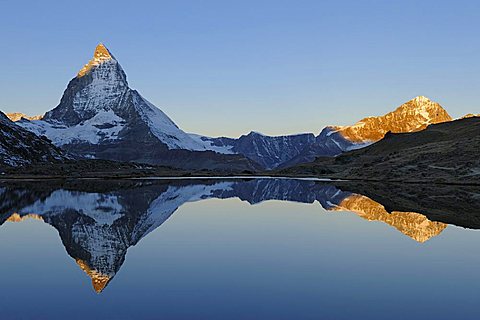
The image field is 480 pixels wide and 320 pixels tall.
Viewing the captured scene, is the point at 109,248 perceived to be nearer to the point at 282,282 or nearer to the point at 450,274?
the point at 282,282

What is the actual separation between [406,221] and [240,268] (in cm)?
2929

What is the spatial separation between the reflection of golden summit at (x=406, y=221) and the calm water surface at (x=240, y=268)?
17 centimetres

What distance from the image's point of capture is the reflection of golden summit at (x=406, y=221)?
139ft

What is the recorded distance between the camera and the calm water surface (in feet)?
64.9

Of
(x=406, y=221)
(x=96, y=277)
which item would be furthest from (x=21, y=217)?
(x=406, y=221)

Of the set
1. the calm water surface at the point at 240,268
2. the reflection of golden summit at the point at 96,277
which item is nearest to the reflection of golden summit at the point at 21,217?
the calm water surface at the point at 240,268

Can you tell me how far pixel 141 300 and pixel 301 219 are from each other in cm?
3852

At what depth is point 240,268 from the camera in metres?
27.8

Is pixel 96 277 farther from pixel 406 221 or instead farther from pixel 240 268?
pixel 406 221

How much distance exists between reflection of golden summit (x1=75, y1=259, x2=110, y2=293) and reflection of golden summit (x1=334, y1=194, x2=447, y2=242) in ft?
86.5

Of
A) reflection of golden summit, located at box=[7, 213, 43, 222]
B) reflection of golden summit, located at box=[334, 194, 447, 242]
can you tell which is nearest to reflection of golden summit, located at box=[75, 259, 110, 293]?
reflection of golden summit, located at box=[334, 194, 447, 242]

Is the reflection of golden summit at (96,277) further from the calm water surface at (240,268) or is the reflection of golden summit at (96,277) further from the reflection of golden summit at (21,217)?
the reflection of golden summit at (21,217)

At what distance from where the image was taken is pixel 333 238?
41062 millimetres

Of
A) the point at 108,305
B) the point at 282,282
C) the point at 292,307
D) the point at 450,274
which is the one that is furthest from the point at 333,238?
the point at 108,305
